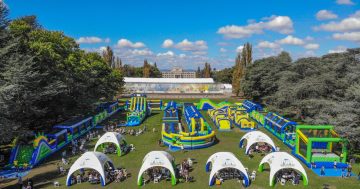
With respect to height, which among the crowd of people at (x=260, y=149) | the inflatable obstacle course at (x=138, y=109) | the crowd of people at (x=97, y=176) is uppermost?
the inflatable obstacle course at (x=138, y=109)

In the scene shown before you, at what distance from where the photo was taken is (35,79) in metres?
27.6

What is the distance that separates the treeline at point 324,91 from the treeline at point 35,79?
86.5 ft

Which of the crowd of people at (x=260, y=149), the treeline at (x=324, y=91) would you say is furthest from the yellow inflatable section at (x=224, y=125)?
the crowd of people at (x=260, y=149)

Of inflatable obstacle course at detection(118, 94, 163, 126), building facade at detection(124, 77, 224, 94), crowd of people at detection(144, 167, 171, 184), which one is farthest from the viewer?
building facade at detection(124, 77, 224, 94)

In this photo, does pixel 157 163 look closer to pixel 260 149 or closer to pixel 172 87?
pixel 260 149

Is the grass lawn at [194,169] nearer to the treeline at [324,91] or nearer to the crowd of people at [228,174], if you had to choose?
the crowd of people at [228,174]

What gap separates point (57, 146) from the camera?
27.9m

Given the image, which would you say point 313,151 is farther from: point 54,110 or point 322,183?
point 54,110

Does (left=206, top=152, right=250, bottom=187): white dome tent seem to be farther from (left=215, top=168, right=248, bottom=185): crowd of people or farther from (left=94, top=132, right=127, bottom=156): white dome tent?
(left=94, top=132, right=127, bottom=156): white dome tent

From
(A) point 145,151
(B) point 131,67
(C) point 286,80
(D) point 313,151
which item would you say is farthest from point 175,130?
(B) point 131,67

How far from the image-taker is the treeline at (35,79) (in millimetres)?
21617

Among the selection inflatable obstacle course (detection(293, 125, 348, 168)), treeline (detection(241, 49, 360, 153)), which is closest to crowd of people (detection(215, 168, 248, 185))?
inflatable obstacle course (detection(293, 125, 348, 168))

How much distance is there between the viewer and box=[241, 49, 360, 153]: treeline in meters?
23.6

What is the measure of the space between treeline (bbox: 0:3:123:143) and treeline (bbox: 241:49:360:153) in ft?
86.5
